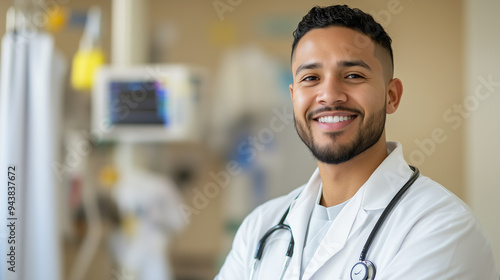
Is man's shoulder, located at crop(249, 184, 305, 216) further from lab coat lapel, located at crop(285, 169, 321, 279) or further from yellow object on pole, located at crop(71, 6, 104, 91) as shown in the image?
yellow object on pole, located at crop(71, 6, 104, 91)

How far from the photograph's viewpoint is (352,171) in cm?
131

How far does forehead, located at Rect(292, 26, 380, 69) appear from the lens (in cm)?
124

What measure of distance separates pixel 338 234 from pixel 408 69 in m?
1.95

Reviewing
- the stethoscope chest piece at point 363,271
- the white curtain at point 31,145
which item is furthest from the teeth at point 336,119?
the white curtain at point 31,145

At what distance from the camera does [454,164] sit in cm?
292

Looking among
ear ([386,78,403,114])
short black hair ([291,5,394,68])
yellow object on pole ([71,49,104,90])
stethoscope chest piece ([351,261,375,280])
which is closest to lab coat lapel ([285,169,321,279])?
stethoscope chest piece ([351,261,375,280])

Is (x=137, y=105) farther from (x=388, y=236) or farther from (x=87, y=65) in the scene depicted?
(x=388, y=236)

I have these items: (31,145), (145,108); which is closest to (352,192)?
(31,145)

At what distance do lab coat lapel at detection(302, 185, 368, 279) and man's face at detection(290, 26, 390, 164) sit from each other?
126mm

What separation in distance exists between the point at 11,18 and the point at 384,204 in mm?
1497

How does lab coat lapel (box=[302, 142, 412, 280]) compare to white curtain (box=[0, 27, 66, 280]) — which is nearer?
lab coat lapel (box=[302, 142, 412, 280])

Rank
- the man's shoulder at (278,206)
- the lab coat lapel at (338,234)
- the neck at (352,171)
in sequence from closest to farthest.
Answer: the lab coat lapel at (338,234), the neck at (352,171), the man's shoulder at (278,206)

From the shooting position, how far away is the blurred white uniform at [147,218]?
8.18 ft

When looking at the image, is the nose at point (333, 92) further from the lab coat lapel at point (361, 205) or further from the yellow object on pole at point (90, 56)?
the yellow object on pole at point (90, 56)
